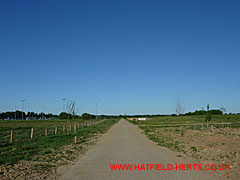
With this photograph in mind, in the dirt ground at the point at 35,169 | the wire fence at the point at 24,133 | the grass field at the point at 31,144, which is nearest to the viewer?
the dirt ground at the point at 35,169

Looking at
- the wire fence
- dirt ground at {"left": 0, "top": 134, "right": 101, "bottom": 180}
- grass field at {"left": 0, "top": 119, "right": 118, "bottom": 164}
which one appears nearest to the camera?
dirt ground at {"left": 0, "top": 134, "right": 101, "bottom": 180}

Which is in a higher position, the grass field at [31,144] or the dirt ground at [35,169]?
the dirt ground at [35,169]

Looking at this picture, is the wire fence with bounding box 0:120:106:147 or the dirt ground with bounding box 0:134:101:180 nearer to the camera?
the dirt ground with bounding box 0:134:101:180

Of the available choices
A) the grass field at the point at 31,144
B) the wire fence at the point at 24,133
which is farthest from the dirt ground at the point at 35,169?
the wire fence at the point at 24,133

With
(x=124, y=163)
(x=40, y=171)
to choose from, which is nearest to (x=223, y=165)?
(x=124, y=163)

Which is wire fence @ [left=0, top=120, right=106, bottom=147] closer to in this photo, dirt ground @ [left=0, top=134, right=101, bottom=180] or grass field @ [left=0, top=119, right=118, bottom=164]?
grass field @ [left=0, top=119, right=118, bottom=164]

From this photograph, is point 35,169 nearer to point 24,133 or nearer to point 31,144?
point 31,144

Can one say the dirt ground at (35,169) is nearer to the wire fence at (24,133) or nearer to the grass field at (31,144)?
the grass field at (31,144)

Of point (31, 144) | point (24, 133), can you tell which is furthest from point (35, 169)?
point (24, 133)

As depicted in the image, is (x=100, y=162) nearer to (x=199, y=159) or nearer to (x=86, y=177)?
(x=86, y=177)

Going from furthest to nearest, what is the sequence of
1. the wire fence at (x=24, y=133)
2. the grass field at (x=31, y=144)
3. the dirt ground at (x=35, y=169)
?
the wire fence at (x=24, y=133)
the grass field at (x=31, y=144)
the dirt ground at (x=35, y=169)

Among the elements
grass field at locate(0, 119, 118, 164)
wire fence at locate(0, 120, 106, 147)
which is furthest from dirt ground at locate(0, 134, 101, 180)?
wire fence at locate(0, 120, 106, 147)

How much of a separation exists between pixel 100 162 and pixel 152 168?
2.53m

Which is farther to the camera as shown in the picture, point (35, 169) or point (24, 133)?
point (24, 133)
